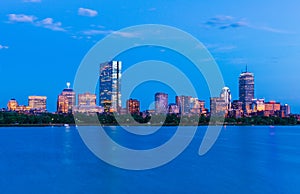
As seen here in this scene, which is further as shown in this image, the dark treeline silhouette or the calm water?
the dark treeline silhouette

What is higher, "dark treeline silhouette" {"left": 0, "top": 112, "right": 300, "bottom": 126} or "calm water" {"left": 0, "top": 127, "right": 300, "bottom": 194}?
"dark treeline silhouette" {"left": 0, "top": 112, "right": 300, "bottom": 126}

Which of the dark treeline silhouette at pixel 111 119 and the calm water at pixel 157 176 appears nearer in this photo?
the calm water at pixel 157 176

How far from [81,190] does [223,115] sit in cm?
13923

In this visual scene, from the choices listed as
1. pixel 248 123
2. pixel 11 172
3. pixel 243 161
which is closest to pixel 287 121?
pixel 248 123

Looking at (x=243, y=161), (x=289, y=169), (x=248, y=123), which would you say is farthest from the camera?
(x=248, y=123)

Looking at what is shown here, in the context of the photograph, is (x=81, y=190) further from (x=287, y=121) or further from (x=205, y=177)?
(x=287, y=121)

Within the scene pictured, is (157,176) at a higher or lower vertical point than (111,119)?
lower

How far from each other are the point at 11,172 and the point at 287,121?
154m

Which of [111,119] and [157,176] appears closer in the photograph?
[157,176]

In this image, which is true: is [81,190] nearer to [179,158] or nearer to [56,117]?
[179,158]

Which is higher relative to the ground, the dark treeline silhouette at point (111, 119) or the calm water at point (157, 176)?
the dark treeline silhouette at point (111, 119)

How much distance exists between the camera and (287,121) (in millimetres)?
171375

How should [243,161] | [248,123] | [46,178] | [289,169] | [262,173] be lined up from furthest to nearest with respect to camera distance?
[248,123]
[243,161]
[289,169]
[262,173]
[46,178]

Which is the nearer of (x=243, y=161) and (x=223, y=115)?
(x=243, y=161)
